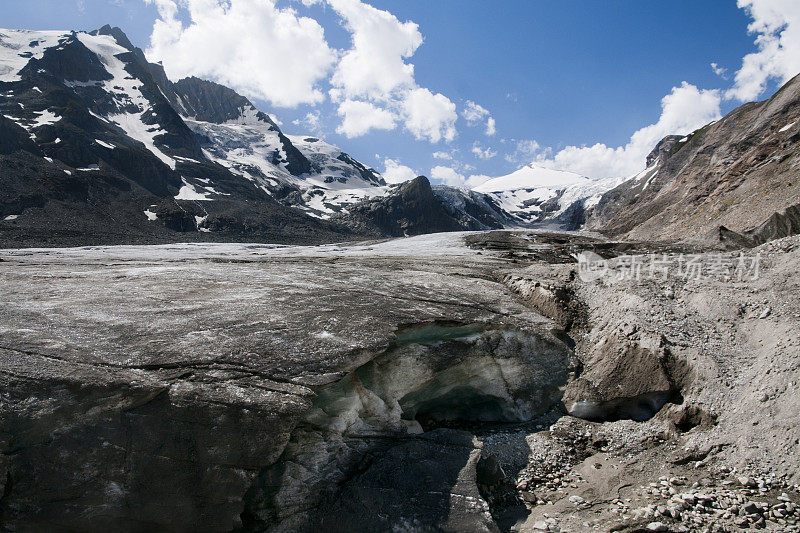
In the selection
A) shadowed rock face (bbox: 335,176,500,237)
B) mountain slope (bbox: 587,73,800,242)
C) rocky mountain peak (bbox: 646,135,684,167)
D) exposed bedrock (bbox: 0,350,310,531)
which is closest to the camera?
exposed bedrock (bbox: 0,350,310,531)

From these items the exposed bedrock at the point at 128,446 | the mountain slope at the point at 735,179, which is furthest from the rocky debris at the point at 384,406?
the mountain slope at the point at 735,179

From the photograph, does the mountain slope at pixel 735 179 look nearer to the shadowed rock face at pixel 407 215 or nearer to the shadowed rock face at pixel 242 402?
the shadowed rock face at pixel 242 402

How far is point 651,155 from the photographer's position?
16962cm

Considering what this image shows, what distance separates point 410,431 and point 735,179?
69.9 m

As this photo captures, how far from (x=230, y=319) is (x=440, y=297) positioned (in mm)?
7823

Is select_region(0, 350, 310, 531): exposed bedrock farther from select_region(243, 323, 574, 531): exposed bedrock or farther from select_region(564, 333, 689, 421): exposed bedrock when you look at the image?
select_region(564, 333, 689, 421): exposed bedrock

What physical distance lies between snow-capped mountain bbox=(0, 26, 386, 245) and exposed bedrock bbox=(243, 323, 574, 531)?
75.3 meters

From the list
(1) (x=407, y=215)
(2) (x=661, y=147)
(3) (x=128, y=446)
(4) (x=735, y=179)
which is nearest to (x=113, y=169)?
(1) (x=407, y=215)

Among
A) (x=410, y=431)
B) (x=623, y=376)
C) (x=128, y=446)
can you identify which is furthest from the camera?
(x=623, y=376)

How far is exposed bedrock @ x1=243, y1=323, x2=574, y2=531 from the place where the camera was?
8.47m

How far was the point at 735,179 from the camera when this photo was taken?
192 ft

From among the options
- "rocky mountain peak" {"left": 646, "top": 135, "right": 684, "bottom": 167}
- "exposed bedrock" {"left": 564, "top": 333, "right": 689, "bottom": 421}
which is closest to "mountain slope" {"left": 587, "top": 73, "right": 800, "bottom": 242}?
"exposed bedrock" {"left": 564, "top": 333, "right": 689, "bottom": 421}

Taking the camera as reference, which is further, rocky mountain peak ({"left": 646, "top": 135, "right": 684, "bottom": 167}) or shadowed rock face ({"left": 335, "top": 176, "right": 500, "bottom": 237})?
rocky mountain peak ({"left": 646, "top": 135, "right": 684, "bottom": 167})

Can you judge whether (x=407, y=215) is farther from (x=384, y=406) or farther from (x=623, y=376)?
(x=384, y=406)
